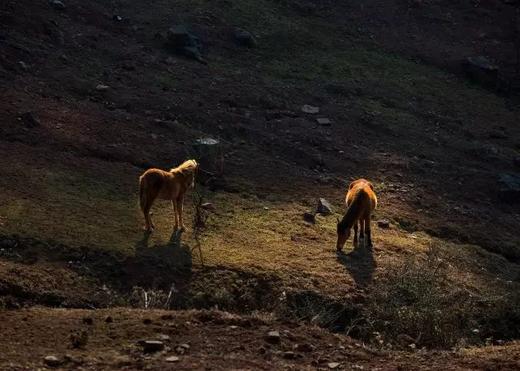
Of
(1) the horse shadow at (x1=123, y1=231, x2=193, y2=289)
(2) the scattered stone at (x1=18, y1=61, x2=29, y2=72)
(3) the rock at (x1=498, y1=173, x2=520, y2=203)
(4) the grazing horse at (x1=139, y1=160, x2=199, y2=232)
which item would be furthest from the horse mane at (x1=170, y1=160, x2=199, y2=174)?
(3) the rock at (x1=498, y1=173, x2=520, y2=203)

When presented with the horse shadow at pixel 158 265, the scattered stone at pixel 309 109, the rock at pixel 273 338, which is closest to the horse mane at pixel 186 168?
the horse shadow at pixel 158 265

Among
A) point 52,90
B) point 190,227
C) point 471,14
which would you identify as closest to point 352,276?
point 190,227

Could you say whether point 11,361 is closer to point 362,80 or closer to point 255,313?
point 255,313

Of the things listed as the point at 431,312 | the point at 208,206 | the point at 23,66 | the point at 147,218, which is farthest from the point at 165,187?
the point at 23,66

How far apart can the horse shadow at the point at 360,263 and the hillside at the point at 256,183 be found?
2.1 inches

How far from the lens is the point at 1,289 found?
472 inches

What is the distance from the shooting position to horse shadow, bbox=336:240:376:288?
15.3 metres

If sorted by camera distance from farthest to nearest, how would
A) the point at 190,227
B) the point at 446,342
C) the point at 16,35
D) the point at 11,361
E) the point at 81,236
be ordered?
1. the point at 16,35
2. the point at 190,227
3. the point at 81,236
4. the point at 446,342
5. the point at 11,361

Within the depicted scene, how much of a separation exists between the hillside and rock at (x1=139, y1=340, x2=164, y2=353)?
176 millimetres

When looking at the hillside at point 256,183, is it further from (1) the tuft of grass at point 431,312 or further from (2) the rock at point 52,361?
(2) the rock at point 52,361

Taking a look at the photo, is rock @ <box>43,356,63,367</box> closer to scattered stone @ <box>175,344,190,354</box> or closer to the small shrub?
scattered stone @ <box>175,344,190,354</box>

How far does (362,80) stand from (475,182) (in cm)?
895

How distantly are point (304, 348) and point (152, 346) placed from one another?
2.37 metres

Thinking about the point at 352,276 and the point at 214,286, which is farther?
the point at 352,276
